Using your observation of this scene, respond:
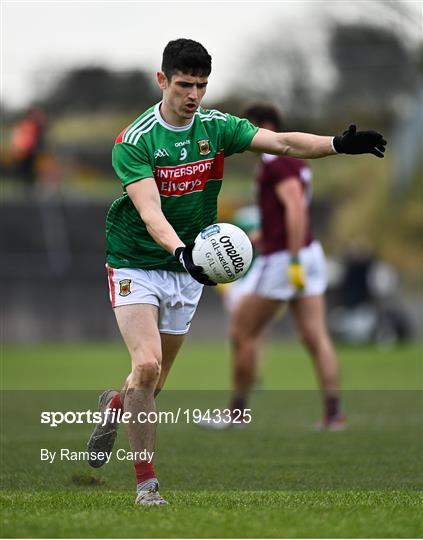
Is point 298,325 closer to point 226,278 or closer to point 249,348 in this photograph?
point 249,348

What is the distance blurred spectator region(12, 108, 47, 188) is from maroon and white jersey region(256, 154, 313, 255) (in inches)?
899

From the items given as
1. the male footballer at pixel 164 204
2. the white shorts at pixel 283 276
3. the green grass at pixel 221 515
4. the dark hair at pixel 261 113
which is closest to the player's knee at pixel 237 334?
the white shorts at pixel 283 276

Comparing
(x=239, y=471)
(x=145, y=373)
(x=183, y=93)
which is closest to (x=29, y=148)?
(x=239, y=471)

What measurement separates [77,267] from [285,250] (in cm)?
1882

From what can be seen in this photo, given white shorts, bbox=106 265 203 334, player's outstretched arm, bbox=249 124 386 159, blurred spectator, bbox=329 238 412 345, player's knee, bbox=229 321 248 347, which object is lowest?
blurred spectator, bbox=329 238 412 345

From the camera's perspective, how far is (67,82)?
35.1 metres

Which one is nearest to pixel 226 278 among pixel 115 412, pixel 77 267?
pixel 115 412

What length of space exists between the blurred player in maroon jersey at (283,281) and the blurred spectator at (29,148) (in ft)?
75.1

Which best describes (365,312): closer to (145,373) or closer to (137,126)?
(137,126)

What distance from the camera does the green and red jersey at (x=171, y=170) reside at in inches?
251

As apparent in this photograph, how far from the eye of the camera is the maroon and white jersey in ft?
32.9

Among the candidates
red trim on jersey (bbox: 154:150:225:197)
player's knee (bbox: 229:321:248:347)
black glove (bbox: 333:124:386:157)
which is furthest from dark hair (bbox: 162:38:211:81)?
player's knee (bbox: 229:321:248:347)

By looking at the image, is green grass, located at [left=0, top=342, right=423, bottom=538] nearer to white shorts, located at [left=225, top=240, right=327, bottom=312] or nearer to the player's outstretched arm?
white shorts, located at [left=225, top=240, right=327, bottom=312]

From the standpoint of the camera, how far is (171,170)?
6441 mm
